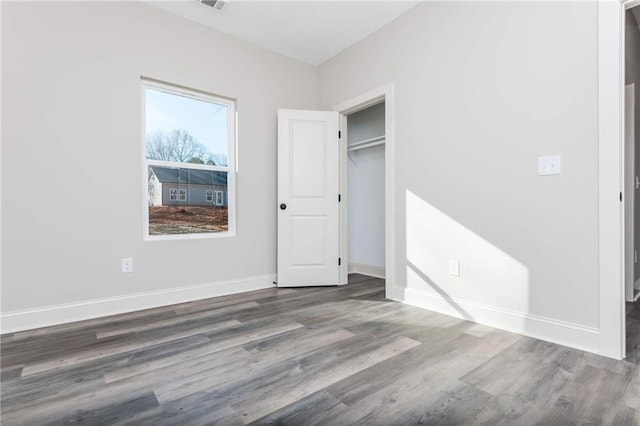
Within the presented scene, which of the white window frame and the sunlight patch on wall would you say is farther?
the white window frame

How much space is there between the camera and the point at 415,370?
5.56 feet

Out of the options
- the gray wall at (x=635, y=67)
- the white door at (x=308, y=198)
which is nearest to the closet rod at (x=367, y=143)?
the white door at (x=308, y=198)

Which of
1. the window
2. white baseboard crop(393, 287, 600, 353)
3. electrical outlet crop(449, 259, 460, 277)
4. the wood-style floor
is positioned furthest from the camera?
the window

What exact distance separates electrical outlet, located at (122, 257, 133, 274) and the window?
0.93 ft

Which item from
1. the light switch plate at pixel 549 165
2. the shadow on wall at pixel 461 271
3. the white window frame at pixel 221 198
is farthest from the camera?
the white window frame at pixel 221 198

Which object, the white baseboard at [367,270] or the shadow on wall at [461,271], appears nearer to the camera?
the shadow on wall at [461,271]

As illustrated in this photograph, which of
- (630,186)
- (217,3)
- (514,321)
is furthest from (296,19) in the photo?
(630,186)

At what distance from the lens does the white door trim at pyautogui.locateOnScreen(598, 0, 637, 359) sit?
5.98ft

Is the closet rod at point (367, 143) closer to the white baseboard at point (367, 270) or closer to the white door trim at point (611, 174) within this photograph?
the white baseboard at point (367, 270)

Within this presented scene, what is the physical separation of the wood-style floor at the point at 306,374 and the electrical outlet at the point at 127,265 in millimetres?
420

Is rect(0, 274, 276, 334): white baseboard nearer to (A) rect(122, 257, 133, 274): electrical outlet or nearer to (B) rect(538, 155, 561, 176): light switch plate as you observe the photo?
(A) rect(122, 257, 133, 274): electrical outlet

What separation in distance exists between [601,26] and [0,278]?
14.0 feet

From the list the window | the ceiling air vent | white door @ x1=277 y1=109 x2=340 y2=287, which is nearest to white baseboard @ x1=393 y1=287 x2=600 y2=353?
white door @ x1=277 y1=109 x2=340 y2=287

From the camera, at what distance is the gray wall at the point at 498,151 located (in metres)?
1.97
